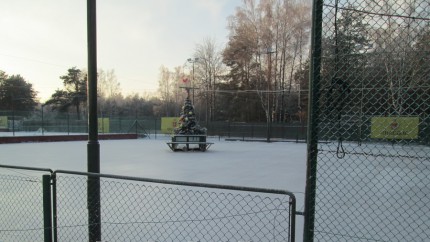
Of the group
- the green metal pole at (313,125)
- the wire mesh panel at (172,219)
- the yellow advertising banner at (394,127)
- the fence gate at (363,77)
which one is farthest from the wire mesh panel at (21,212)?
the yellow advertising banner at (394,127)

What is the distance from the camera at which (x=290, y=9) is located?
32500mm

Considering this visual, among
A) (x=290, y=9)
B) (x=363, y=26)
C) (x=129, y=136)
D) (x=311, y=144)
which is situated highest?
(x=290, y=9)

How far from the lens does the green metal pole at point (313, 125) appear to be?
94.0 inches

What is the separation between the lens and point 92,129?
11.0 ft

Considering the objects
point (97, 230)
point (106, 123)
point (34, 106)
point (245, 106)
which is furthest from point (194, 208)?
point (34, 106)

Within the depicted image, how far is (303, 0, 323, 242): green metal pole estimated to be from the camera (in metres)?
2.39

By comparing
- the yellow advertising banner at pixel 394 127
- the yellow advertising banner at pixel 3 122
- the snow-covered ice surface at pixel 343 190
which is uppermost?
the yellow advertising banner at pixel 394 127

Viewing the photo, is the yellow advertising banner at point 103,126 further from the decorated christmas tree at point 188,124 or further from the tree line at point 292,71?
the decorated christmas tree at point 188,124

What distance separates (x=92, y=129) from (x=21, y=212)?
285cm

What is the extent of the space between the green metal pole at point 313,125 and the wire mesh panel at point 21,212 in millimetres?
2909

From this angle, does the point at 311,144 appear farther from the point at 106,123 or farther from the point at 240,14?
the point at 240,14

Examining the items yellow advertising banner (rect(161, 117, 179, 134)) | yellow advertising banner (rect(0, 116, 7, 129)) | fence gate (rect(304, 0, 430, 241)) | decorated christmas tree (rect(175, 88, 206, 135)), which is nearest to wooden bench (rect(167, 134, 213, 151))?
decorated christmas tree (rect(175, 88, 206, 135))

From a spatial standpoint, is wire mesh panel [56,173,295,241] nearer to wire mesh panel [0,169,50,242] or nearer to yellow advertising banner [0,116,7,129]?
wire mesh panel [0,169,50,242]

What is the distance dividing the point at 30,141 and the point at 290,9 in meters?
24.7
